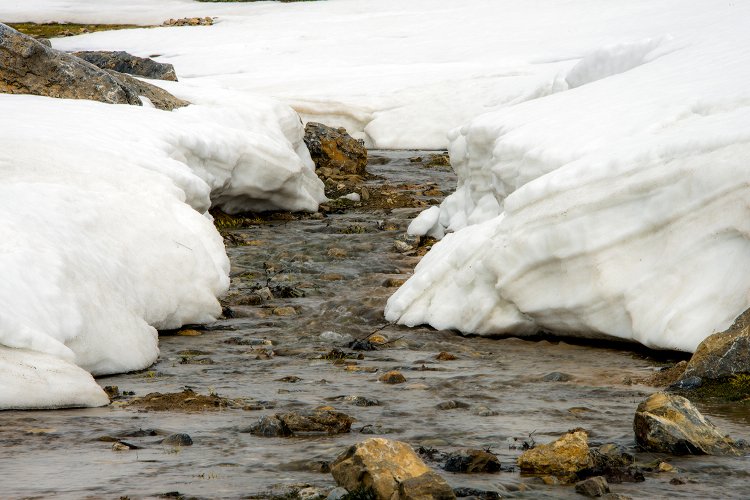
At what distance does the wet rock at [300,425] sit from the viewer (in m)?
6.25

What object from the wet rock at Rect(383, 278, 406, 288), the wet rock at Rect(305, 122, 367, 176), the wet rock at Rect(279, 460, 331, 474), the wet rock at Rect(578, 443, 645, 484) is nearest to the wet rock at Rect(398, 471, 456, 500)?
the wet rock at Rect(279, 460, 331, 474)

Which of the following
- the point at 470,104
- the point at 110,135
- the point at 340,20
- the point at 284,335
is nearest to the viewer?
the point at 284,335

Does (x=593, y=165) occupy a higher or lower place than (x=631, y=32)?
lower

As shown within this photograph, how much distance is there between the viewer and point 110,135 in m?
13.9

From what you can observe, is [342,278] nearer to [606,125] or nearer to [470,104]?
[606,125]

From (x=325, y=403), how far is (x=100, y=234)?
352cm

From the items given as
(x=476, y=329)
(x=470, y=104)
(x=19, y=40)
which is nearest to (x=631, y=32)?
(x=470, y=104)

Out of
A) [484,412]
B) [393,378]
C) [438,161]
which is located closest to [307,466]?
[484,412]

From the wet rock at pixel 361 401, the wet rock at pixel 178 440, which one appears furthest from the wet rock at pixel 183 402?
the wet rock at pixel 178 440

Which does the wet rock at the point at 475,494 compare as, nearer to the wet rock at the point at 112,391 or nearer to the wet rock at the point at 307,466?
the wet rock at the point at 307,466

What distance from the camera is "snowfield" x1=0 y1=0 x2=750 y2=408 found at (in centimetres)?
818

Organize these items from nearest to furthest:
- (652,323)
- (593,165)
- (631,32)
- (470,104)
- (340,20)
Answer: (652,323), (593,165), (470,104), (631,32), (340,20)

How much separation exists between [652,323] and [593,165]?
1475mm

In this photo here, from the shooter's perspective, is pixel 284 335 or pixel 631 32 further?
pixel 631 32
